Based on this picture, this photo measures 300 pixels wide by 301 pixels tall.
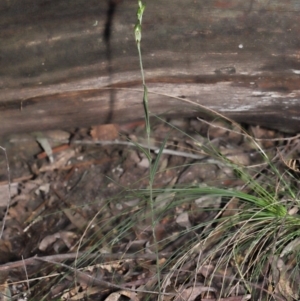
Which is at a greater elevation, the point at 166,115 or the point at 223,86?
the point at 223,86

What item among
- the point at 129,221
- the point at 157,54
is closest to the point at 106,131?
the point at 129,221

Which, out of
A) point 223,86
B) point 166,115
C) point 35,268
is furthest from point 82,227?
point 223,86

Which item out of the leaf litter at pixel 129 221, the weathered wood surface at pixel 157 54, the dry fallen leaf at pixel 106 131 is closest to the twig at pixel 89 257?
the leaf litter at pixel 129 221

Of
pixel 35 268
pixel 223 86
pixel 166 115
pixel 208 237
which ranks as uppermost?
pixel 223 86

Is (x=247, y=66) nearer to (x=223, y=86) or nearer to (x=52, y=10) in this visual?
(x=223, y=86)

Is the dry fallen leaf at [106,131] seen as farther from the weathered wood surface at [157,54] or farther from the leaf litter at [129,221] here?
the weathered wood surface at [157,54]

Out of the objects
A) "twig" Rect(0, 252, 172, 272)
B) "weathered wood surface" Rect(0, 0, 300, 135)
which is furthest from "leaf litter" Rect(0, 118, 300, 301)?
"weathered wood surface" Rect(0, 0, 300, 135)

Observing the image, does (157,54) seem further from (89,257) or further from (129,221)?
(89,257)
